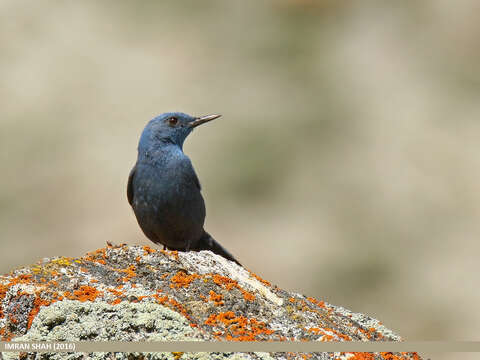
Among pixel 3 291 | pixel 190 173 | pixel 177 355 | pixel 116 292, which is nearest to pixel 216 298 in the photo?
pixel 116 292

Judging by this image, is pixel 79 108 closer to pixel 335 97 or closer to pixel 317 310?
pixel 335 97

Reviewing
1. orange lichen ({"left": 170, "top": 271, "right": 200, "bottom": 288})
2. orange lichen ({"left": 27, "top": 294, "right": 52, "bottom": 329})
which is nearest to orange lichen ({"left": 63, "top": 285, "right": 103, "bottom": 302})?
orange lichen ({"left": 27, "top": 294, "right": 52, "bottom": 329})

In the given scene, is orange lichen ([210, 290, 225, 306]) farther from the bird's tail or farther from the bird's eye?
the bird's eye

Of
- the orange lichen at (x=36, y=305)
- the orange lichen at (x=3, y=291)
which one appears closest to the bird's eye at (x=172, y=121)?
the orange lichen at (x=3, y=291)

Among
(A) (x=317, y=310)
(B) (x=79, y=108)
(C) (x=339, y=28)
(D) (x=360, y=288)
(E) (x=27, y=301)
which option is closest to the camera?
(E) (x=27, y=301)

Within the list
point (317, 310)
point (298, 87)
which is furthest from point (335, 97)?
point (317, 310)

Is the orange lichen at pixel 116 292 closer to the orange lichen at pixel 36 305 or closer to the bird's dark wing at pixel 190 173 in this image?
the orange lichen at pixel 36 305
